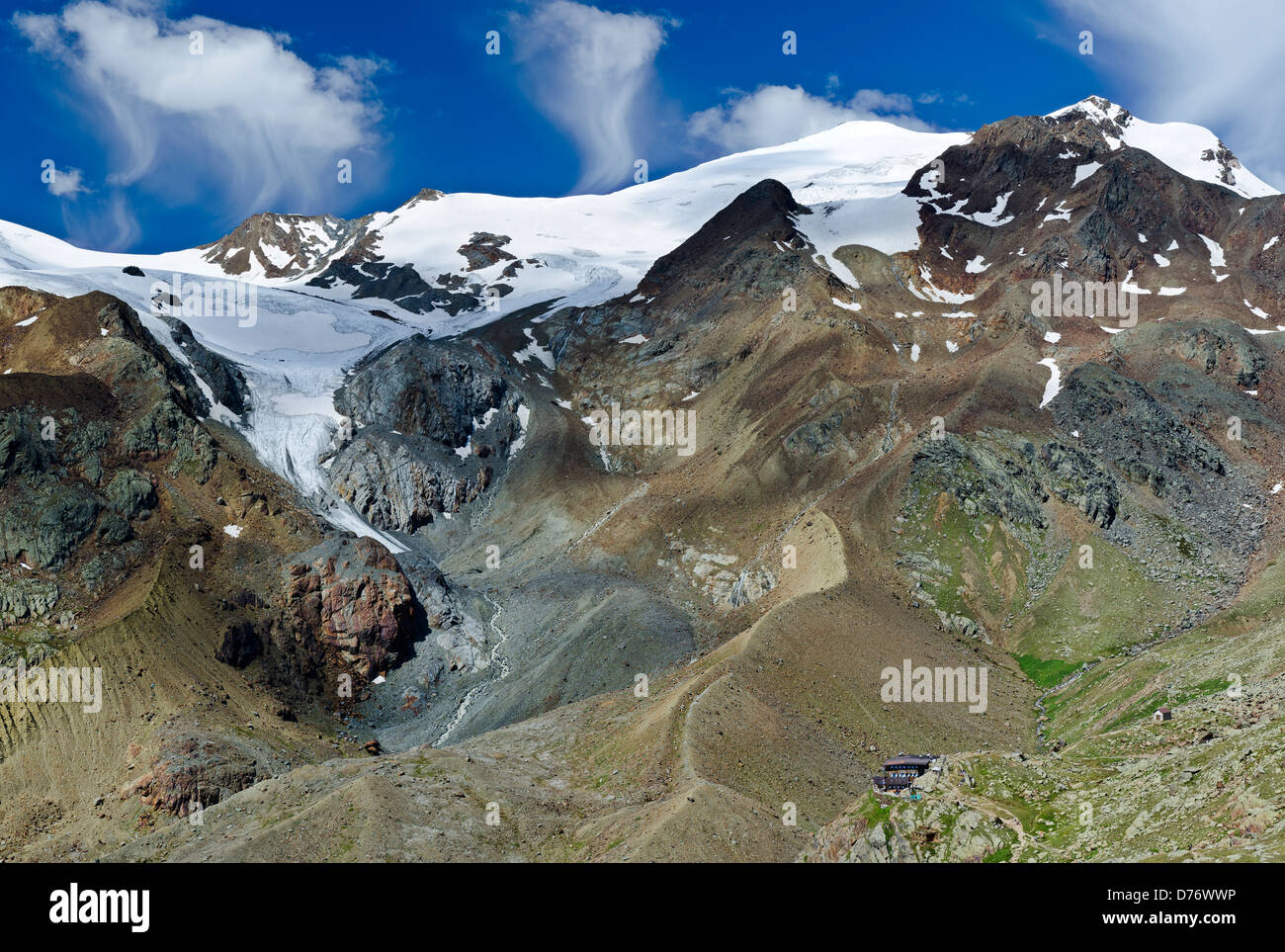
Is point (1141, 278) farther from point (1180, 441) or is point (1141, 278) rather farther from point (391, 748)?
point (391, 748)

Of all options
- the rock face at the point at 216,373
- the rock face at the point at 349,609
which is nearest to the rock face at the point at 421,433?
the rock face at the point at 216,373

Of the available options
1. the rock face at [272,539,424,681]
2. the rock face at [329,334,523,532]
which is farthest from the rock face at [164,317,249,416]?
the rock face at [272,539,424,681]

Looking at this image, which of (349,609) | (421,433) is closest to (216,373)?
(421,433)

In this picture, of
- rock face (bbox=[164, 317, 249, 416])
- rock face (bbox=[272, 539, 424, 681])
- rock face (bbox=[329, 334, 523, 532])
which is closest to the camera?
rock face (bbox=[272, 539, 424, 681])

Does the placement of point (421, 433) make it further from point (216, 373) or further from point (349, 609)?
point (349, 609)

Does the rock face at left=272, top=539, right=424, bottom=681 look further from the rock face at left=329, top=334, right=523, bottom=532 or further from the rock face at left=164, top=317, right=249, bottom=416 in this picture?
the rock face at left=164, top=317, right=249, bottom=416

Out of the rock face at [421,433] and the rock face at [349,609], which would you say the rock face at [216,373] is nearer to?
the rock face at [421,433]
